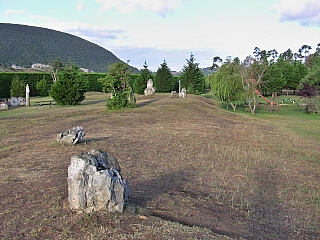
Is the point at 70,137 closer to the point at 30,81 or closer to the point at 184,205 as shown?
the point at 184,205

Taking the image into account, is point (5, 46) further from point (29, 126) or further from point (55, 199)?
point (55, 199)

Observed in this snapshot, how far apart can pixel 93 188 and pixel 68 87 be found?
19.7 meters

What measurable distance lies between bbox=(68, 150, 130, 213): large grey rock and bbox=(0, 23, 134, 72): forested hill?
258ft

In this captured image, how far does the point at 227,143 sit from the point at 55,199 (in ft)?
23.0

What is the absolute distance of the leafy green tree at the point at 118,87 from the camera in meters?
19.6

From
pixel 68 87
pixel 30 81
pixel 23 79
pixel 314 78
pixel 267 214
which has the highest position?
pixel 314 78

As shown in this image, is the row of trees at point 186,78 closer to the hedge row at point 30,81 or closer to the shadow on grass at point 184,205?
the hedge row at point 30,81

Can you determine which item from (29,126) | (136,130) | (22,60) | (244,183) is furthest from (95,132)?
(22,60)

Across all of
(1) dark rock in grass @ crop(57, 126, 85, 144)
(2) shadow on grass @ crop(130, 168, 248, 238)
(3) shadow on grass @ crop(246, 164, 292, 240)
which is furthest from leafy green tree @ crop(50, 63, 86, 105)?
(3) shadow on grass @ crop(246, 164, 292, 240)

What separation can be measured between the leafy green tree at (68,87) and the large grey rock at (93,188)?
19.4 m

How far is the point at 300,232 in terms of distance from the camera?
471 centimetres

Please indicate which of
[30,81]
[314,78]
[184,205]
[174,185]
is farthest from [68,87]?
[314,78]

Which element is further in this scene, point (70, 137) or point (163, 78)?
point (163, 78)

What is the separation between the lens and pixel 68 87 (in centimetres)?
2325
